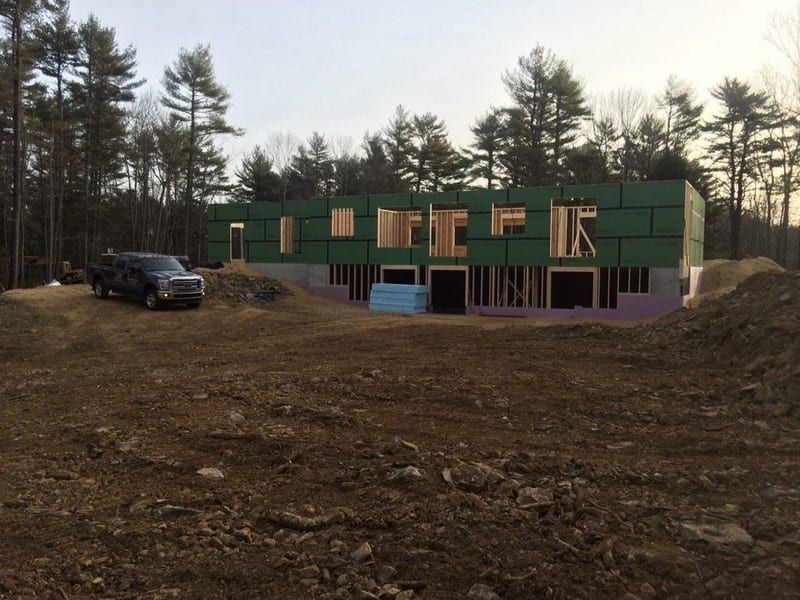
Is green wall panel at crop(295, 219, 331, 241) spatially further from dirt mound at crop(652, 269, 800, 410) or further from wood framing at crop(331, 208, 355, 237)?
dirt mound at crop(652, 269, 800, 410)

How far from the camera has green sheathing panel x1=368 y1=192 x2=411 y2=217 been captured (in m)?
26.3

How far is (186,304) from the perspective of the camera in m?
20.8

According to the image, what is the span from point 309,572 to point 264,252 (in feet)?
90.5

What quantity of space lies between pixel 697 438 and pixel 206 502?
16.9 ft

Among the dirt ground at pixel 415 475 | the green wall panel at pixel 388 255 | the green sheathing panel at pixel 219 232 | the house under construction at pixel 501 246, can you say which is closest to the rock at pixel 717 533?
the dirt ground at pixel 415 475

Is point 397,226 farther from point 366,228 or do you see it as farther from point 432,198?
point 432,198

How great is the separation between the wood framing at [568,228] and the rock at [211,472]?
65.2 ft

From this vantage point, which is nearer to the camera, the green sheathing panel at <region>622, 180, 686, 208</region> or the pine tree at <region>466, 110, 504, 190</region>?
the green sheathing panel at <region>622, 180, 686, 208</region>

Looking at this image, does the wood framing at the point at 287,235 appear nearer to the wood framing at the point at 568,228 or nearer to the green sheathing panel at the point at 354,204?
the green sheathing panel at the point at 354,204

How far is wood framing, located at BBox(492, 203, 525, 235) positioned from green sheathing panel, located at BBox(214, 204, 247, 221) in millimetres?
14029

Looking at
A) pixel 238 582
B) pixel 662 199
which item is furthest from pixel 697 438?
pixel 662 199

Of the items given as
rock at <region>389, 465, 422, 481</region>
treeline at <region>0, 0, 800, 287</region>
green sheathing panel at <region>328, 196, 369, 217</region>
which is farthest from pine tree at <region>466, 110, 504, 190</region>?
rock at <region>389, 465, 422, 481</region>

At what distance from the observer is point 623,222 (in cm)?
2195

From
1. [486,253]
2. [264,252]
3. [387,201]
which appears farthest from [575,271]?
[264,252]
